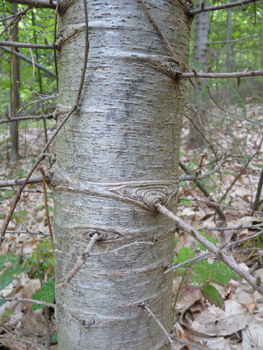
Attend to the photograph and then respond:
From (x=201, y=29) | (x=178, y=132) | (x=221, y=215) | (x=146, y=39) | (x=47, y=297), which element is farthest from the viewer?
(x=201, y=29)

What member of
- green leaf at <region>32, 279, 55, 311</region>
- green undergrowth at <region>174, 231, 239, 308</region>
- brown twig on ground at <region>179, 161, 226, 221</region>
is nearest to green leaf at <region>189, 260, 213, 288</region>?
green undergrowth at <region>174, 231, 239, 308</region>

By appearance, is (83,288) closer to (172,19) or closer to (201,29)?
(172,19)

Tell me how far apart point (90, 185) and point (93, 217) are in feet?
0.32

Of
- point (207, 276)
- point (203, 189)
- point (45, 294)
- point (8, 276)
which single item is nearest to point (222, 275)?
point (207, 276)

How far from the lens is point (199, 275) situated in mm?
1436

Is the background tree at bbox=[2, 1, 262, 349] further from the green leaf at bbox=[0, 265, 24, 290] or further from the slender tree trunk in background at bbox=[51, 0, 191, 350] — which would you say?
the green leaf at bbox=[0, 265, 24, 290]

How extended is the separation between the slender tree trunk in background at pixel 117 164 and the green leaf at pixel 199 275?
636mm

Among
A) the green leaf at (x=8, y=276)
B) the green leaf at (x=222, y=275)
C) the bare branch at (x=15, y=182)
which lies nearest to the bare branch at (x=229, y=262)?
the bare branch at (x=15, y=182)

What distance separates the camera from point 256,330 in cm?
153

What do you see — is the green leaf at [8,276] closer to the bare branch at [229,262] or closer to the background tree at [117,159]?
the background tree at [117,159]

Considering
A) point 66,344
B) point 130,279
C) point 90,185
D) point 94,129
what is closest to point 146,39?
point 94,129

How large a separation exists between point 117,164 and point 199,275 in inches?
40.5

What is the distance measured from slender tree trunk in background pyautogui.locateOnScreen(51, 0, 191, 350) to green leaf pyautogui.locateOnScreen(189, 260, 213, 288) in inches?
25.1

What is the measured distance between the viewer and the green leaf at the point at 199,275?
1414 mm
